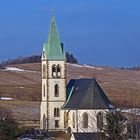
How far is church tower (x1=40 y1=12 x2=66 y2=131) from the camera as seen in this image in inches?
3297

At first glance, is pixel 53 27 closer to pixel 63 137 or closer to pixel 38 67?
pixel 63 137

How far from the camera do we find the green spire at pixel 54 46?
276 feet

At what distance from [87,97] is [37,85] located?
67.2 meters

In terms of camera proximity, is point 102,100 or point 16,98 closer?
point 102,100

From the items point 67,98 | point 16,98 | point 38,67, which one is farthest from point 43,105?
point 38,67

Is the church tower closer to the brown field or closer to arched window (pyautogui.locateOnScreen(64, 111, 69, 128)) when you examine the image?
arched window (pyautogui.locateOnScreen(64, 111, 69, 128))

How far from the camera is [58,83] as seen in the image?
276 feet

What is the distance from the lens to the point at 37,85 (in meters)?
148

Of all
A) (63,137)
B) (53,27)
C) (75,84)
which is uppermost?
(53,27)

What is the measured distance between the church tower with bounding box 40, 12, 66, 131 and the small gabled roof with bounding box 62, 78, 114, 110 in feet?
3.81

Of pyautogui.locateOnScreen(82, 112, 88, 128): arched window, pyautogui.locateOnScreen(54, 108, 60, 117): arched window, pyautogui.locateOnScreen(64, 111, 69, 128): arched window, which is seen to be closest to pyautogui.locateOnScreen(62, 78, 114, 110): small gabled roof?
pyautogui.locateOnScreen(64, 111, 69, 128): arched window

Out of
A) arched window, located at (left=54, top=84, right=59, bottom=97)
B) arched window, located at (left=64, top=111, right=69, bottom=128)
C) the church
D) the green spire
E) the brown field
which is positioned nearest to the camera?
the church

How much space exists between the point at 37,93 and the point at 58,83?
154 feet

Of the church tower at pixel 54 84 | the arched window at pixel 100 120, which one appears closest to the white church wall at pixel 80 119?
the arched window at pixel 100 120
